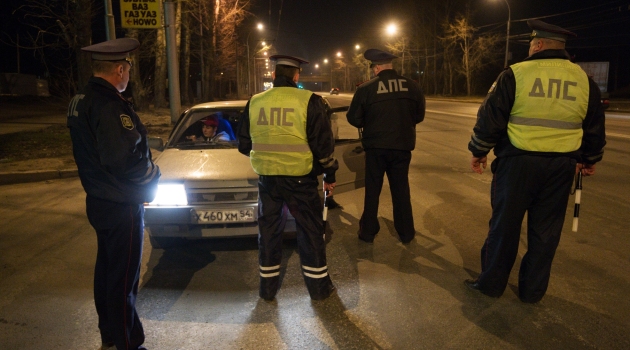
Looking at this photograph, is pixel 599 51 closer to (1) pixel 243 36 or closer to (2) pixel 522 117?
(1) pixel 243 36

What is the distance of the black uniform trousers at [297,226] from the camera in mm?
3674

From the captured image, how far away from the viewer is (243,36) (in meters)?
53.8

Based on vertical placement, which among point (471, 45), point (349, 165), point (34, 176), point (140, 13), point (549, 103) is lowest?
point (34, 176)

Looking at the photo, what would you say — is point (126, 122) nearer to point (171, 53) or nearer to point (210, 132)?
point (210, 132)

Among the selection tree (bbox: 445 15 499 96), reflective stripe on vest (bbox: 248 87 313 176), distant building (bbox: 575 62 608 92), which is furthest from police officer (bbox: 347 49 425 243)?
tree (bbox: 445 15 499 96)

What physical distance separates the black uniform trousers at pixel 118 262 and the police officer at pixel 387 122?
2.47 meters

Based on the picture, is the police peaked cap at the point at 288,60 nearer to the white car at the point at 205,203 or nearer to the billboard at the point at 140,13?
the white car at the point at 205,203

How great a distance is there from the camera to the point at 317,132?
11.9 feet

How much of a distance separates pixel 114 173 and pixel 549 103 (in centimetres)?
286

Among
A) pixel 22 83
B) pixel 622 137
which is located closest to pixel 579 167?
pixel 622 137

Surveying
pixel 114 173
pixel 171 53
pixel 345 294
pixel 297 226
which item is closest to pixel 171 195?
pixel 297 226

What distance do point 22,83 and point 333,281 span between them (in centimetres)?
4802

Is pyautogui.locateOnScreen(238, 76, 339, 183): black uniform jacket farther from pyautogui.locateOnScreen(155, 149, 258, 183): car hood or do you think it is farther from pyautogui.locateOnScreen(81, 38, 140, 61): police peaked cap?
pyautogui.locateOnScreen(81, 38, 140, 61): police peaked cap

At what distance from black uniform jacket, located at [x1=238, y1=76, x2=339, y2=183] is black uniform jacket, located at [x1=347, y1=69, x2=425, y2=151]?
1.13m
